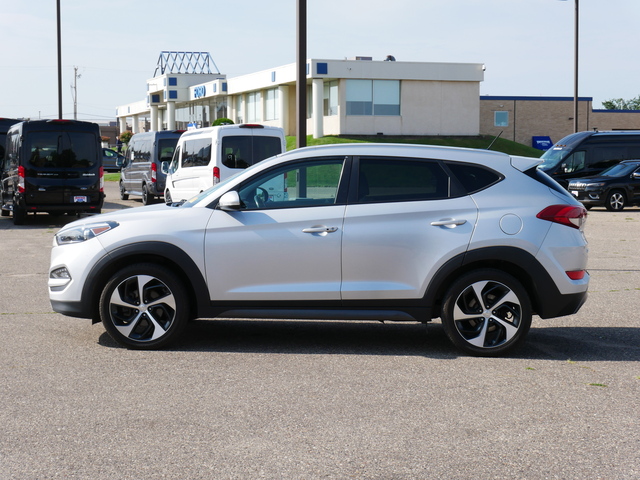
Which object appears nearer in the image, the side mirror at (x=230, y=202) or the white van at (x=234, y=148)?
the side mirror at (x=230, y=202)

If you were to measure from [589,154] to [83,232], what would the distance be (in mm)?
24951

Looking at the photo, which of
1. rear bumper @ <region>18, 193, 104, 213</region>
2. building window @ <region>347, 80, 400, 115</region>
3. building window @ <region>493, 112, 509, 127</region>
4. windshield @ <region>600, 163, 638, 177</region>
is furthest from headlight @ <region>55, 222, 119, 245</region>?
building window @ <region>493, 112, 509, 127</region>

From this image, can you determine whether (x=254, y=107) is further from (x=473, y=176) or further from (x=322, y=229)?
(x=322, y=229)

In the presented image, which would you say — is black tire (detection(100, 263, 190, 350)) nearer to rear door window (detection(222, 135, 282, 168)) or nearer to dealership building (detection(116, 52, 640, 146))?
rear door window (detection(222, 135, 282, 168))

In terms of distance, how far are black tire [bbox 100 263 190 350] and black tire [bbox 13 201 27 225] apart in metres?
13.9

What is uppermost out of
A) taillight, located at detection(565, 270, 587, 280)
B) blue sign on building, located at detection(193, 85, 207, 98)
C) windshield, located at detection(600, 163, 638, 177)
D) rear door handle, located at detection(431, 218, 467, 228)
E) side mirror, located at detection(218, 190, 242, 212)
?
blue sign on building, located at detection(193, 85, 207, 98)

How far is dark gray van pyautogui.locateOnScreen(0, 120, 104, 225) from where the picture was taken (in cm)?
1959

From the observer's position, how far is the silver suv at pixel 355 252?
698cm

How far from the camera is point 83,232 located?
731 centimetres

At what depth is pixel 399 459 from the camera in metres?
4.54

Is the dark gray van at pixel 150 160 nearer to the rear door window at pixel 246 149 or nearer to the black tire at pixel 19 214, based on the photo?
the black tire at pixel 19 214

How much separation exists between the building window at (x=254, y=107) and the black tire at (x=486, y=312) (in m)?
58.0

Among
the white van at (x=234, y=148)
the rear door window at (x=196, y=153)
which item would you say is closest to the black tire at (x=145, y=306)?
the white van at (x=234, y=148)

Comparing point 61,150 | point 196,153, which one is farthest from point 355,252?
point 61,150
